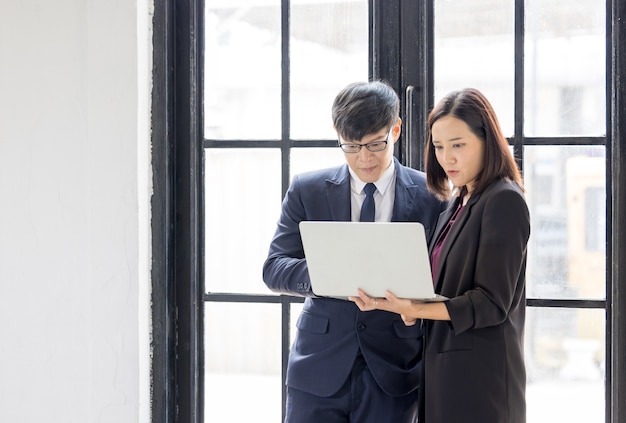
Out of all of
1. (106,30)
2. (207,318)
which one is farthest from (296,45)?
(207,318)

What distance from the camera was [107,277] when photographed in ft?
8.23

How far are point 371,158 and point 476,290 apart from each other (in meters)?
0.50

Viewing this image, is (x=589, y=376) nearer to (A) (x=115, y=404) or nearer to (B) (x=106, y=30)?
(A) (x=115, y=404)

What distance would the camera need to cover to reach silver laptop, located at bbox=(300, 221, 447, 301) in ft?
5.68

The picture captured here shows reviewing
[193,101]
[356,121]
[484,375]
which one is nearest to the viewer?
[484,375]

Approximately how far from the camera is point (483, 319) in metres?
1.77

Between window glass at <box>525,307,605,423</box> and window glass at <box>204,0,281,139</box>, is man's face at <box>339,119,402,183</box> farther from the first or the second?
window glass at <box>525,307,605,423</box>

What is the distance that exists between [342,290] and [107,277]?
3.37 ft

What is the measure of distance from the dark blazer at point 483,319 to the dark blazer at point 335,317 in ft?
0.47

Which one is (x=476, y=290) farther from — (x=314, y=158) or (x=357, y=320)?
(x=314, y=158)

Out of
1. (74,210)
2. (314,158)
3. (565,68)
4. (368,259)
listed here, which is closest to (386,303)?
(368,259)

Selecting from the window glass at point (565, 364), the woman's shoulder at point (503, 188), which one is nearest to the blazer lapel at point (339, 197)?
the woman's shoulder at point (503, 188)

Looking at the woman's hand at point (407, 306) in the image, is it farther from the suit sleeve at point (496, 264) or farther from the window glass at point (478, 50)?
the window glass at point (478, 50)

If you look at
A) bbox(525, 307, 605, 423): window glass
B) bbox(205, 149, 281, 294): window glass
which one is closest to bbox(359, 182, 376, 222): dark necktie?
bbox(205, 149, 281, 294): window glass
